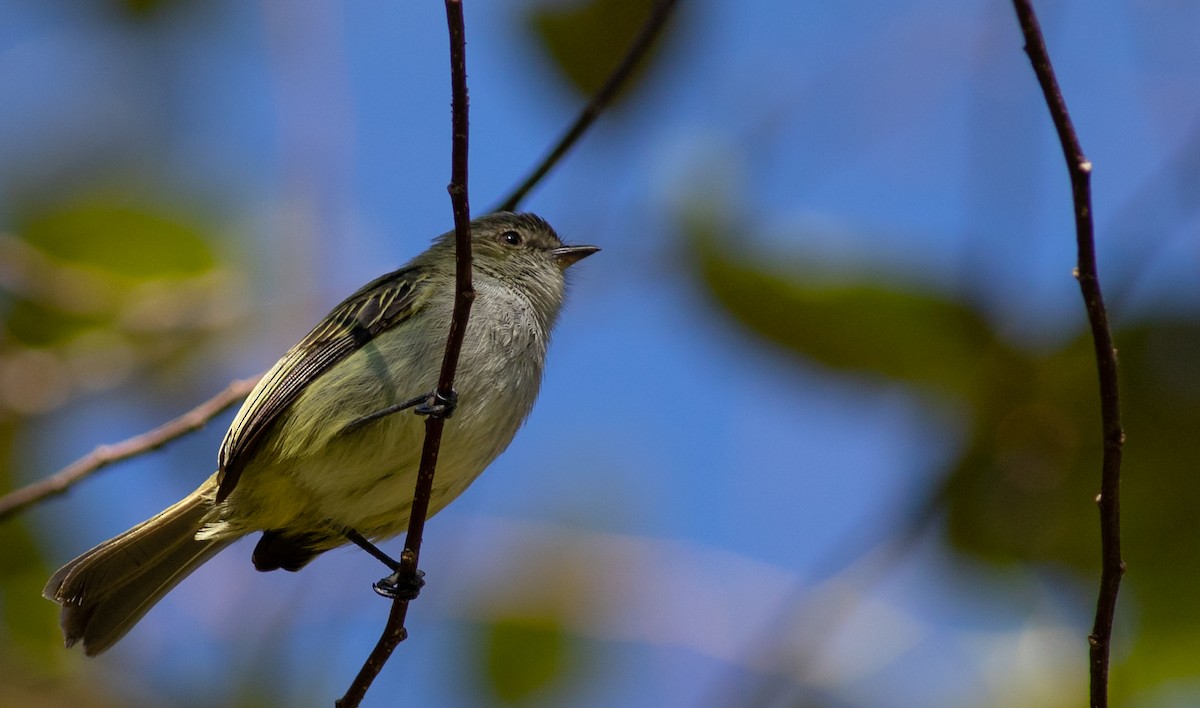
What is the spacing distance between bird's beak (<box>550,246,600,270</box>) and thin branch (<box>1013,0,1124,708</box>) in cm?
333

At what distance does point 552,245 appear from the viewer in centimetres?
601

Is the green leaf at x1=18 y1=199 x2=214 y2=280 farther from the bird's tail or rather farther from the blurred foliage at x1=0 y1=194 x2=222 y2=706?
the bird's tail

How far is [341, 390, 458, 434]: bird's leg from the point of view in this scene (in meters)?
3.96

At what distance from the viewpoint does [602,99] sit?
4.56m

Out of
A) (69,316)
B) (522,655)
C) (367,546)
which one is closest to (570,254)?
(367,546)

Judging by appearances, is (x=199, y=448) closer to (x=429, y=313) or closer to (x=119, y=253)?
(x=119, y=253)

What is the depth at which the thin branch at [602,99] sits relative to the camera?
14.3 ft

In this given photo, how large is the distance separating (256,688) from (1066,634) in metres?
3.17

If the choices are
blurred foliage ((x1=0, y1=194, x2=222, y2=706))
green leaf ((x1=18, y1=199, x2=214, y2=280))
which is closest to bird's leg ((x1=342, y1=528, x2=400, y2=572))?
blurred foliage ((x1=0, y1=194, x2=222, y2=706))

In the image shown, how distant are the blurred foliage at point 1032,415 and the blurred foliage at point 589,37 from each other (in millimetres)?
1030

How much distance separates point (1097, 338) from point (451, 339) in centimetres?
164

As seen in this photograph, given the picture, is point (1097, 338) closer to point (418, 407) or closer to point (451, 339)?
point (451, 339)

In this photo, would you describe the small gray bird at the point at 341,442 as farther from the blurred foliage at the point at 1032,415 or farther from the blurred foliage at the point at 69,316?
the blurred foliage at the point at 1032,415

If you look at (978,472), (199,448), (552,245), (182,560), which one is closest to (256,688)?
(182,560)
